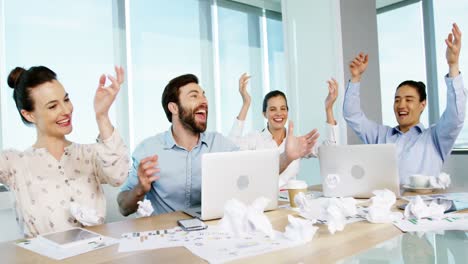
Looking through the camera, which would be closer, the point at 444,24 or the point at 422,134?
the point at 422,134

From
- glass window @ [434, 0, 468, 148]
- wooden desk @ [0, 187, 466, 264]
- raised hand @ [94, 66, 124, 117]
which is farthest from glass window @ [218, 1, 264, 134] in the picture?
wooden desk @ [0, 187, 466, 264]

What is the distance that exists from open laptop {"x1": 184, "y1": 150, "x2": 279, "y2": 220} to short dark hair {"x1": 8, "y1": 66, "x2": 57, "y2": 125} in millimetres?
818

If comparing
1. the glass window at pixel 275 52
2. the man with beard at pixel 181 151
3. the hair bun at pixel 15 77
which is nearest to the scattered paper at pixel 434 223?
the man with beard at pixel 181 151

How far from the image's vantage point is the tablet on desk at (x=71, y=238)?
1.08m

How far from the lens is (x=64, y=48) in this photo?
2900 millimetres

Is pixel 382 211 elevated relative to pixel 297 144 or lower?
lower

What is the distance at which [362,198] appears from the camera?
161cm

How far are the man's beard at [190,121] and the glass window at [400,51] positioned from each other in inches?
98.3

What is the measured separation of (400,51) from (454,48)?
2068 mm

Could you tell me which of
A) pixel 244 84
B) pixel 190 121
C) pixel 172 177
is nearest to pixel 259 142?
pixel 244 84

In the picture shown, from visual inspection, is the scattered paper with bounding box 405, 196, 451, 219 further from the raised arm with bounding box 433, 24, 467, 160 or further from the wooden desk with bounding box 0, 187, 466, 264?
the raised arm with bounding box 433, 24, 467, 160

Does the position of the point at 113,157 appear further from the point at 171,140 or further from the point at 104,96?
the point at 171,140

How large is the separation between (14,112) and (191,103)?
142 cm

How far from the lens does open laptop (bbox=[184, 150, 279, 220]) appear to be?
51.1 inches
